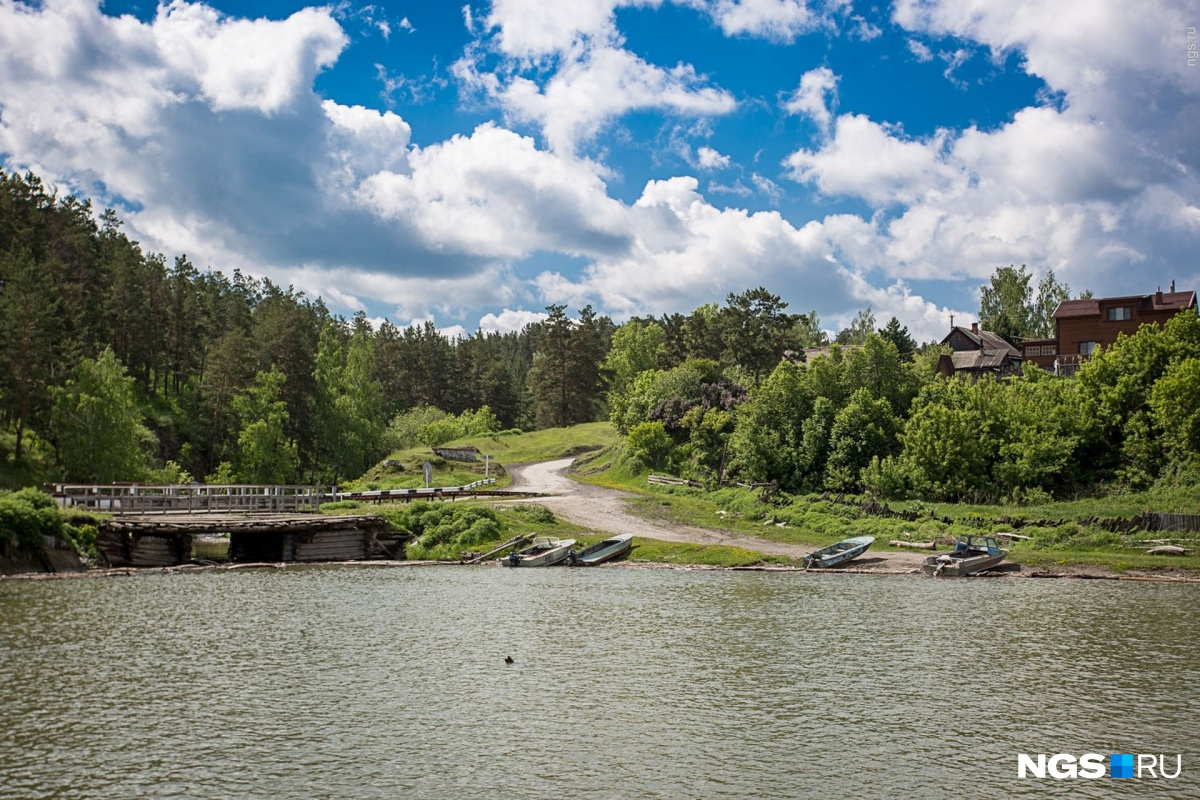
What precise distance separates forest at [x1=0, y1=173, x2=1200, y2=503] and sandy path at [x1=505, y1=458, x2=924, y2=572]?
32.5 feet

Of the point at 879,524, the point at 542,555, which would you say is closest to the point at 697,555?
the point at 542,555

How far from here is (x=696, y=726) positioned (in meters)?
19.7

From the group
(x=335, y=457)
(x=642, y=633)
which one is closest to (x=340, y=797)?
(x=642, y=633)

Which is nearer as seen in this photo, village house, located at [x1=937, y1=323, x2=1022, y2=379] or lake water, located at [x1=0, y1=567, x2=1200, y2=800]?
lake water, located at [x1=0, y1=567, x2=1200, y2=800]

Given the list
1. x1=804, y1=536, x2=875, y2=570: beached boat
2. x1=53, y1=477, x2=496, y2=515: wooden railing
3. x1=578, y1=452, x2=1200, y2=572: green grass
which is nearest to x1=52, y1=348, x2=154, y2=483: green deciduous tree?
x1=53, y1=477, x2=496, y2=515: wooden railing

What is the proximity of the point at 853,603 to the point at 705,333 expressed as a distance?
8452 centimetres

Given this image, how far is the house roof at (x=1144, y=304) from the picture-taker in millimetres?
88688

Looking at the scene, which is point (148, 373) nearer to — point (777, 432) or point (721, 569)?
point (777, 432)

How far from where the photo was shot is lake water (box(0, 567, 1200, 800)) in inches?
646

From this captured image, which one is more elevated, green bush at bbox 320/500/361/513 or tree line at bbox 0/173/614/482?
tree line at bbox 0/173/614/482

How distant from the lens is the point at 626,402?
105875mm

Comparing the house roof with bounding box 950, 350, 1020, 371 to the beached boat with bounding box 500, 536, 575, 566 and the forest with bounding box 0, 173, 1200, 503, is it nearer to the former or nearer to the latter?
the forest with bounding box 0, 173, 1200, 503

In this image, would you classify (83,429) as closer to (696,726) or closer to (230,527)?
(230,527)

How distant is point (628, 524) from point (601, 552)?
9.95 m
